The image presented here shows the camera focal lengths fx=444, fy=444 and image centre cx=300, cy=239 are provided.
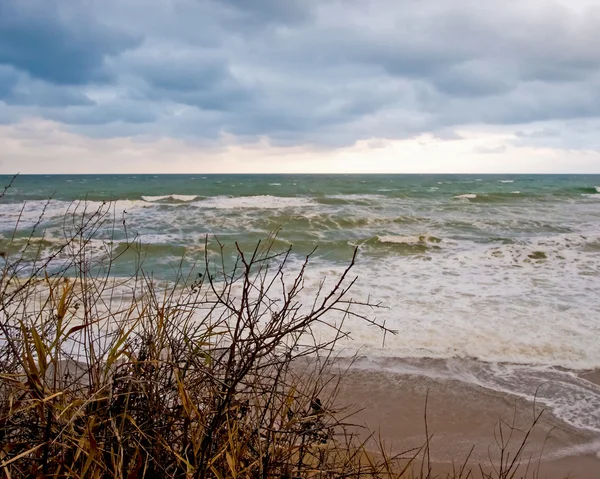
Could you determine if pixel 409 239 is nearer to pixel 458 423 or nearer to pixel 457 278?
pixel 457 278

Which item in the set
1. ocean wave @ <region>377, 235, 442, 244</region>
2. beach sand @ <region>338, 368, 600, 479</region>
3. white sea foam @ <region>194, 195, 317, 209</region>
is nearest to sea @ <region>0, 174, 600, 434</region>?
ocean wave @ <region>377, 235, 442, 244</region>

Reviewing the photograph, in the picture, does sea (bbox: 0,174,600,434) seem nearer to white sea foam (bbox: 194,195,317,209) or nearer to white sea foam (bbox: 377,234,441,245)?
white sea foam (bbox: 377,234,441,245)

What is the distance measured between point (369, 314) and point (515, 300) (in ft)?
9.55

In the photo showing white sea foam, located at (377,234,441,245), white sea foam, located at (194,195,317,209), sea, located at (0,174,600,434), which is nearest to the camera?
sea, located at (0,174,600,434)

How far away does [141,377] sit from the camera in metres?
1.82

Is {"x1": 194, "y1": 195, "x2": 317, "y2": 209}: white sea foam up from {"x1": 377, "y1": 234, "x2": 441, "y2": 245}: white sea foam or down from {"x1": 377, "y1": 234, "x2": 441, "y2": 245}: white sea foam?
up

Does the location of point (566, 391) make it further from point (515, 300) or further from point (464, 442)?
point (515, 300)

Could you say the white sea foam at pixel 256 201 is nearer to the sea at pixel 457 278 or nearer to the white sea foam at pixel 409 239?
the sea at pixel 457 278

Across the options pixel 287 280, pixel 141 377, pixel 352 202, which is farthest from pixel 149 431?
pixel 352 202

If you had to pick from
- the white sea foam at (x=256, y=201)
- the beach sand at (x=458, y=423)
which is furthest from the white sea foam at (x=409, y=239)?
the white sea foam at (x=256, y=201)

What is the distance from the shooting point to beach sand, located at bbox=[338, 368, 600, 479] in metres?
3.79

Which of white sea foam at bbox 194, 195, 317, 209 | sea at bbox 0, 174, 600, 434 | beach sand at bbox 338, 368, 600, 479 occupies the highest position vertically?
white sea foam at bbox 194, 195, 317, 209

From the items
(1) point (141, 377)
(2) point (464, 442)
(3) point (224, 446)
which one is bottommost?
(2) point (464, 442)

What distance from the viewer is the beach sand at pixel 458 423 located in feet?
12.5
